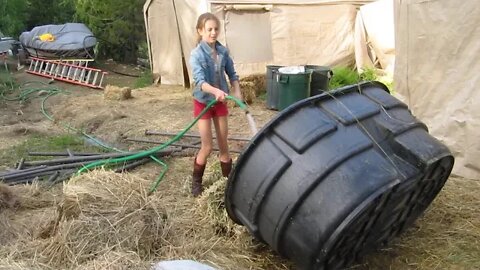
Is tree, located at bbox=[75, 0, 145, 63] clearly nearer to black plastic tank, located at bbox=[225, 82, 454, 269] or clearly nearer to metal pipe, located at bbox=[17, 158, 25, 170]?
metal pipe, located at bbox=[17, 158, 25, 170]

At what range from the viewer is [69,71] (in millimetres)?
13070

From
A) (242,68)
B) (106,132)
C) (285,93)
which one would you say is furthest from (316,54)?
(106,132)

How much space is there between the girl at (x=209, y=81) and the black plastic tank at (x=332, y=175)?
46.8 inches

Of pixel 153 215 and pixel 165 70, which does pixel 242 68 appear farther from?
Result: pixel 153 215

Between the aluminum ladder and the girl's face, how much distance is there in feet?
28.4

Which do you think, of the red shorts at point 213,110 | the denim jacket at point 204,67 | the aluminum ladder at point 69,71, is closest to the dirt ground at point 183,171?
the red shorts at point 213,110

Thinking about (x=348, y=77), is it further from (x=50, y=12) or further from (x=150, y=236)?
(x=50, y=12)

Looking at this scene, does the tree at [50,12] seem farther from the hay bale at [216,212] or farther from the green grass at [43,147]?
the hay bale at [216,212]

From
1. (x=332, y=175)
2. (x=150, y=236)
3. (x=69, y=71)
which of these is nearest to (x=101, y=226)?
(x=150, y=236)

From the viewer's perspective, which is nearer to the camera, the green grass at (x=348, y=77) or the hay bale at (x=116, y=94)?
the green grass at (x=348, y=77)

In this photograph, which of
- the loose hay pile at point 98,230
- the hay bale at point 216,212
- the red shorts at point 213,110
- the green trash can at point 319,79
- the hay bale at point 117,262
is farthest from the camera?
the green trash can at point 319,79

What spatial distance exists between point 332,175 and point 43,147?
4929mm

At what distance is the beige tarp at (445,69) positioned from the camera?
498 centimetres

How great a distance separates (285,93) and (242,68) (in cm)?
211
